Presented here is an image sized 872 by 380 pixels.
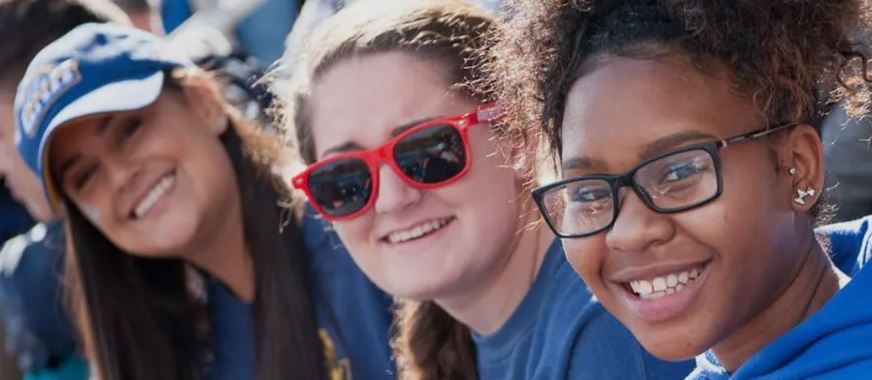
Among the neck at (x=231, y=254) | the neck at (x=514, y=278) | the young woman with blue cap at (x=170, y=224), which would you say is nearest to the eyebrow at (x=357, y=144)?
the neck at (x=514, y=278)

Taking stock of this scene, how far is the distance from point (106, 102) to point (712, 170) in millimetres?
1646

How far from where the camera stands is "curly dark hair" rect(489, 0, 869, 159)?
144cm

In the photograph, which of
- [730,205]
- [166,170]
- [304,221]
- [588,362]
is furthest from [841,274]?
[166,170]

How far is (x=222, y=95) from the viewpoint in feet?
9.83

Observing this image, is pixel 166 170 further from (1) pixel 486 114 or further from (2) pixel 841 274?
(2) pixel 841 274

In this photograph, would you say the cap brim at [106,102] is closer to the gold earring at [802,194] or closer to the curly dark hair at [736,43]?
the curly dark hair at [736,43]

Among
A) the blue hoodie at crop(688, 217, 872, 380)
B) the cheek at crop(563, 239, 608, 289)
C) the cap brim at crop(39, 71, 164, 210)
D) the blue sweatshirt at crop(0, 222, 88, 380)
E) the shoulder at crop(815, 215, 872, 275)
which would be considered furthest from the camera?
the blue sweatshirt at crop(0, 222, 88, 380)

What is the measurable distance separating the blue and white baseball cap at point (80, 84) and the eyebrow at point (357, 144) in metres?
0.65

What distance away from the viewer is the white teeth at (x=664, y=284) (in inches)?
57.2

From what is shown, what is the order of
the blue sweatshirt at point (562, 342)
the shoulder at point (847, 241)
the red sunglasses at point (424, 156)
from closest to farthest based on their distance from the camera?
1. the shoulder at point (847, 241)
2. the blue sweatshirt at point (562, 342)
3. the red sunglasses at point (424, 156)

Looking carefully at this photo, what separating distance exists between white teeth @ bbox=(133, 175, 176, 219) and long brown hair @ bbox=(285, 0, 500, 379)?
48 centimetres

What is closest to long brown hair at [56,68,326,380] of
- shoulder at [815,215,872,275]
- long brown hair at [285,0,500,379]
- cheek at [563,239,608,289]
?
long brown hair at [285,0,500,379]

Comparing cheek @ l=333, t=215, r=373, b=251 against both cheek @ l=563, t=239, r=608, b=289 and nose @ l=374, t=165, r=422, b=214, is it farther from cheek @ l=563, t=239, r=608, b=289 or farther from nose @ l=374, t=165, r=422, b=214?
cheek @ l=563, t=239, r=608, b=289

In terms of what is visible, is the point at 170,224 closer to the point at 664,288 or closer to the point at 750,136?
the point at 664,288
